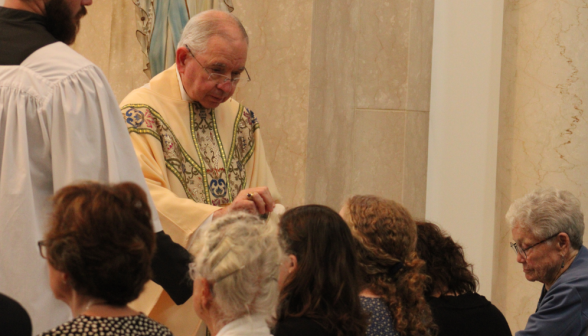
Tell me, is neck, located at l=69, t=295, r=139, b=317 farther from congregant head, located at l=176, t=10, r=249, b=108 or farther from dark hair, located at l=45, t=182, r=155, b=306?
congregant head, located at l=176, t=10, r=249, b=108

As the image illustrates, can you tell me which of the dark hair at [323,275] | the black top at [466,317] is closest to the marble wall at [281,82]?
the black top at [466,317]

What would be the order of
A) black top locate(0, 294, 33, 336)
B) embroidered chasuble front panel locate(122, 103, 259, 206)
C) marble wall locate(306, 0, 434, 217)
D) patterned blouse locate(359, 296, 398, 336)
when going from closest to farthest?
black top locate(0, 294, 33, 336)
patterned blouse locate(359, 296, 398, 336)
embroidered chasuble front panel locate(122, 103, 259, 206)
marble wall locate(306, 0, 434, 217)

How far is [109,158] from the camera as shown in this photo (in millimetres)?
2289

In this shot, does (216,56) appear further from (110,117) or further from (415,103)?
(415,103)

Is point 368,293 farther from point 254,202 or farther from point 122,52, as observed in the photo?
point 122,52

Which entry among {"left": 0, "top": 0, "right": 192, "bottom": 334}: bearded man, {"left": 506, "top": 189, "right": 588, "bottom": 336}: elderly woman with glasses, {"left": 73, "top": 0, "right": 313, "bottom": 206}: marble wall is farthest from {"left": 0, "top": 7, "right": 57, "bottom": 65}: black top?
{"left": 73, "top": 0, "right": 313, "bottom": 206}: marble wall

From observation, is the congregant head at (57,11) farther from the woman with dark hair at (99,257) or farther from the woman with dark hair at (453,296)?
the woman with dark hair at (453,296)

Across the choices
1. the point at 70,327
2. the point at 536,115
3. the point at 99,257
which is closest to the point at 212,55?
the point at 99,257

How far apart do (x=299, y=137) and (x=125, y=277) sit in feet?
11.9

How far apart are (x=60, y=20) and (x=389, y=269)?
4.66 ft

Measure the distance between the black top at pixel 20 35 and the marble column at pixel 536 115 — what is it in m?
4.19

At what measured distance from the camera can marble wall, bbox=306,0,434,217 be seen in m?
5.65

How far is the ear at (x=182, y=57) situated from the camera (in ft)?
12.0

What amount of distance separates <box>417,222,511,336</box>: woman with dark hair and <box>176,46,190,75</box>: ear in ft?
4.57
